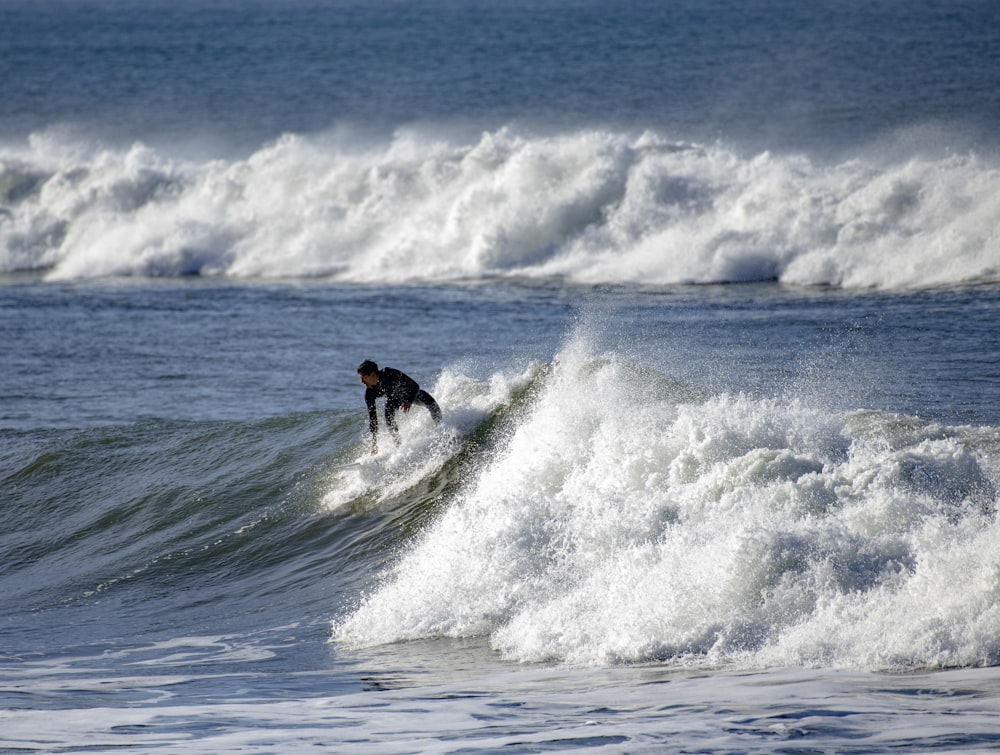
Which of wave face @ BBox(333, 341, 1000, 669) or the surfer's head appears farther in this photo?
the surfer's head

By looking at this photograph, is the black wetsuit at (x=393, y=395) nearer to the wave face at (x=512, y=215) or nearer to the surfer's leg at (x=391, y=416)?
the surfer's leg at (x=391, y=416)

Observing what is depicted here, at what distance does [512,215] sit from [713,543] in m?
18.0

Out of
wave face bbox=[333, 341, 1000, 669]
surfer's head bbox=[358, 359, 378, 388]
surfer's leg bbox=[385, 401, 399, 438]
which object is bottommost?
wave face bbox=[333, 341, 1000, 669]

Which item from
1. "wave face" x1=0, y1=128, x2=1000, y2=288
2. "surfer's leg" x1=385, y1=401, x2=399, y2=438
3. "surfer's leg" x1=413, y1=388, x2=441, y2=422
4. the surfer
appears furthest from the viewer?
"wave face" x1=0, y1=128, x2=1000, y2=288

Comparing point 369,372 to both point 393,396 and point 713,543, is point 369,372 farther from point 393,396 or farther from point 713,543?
point 713,543

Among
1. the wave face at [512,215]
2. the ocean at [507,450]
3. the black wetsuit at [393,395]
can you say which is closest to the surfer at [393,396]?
the black wetsuit at [393,395]

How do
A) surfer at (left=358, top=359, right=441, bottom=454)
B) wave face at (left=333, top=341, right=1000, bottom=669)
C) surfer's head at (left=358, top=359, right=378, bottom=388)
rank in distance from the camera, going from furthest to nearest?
surfer at (left=358, top=359, right=441, bottom=454) → surfer's head at (left=358, top=359, right=378, bottom=388) → wave face at (left=333, top=341, right=1000, bottom=669)

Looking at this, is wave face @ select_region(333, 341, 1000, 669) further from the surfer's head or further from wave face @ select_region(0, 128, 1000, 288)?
wave face @ select_region(0, 128, 1000, 288)

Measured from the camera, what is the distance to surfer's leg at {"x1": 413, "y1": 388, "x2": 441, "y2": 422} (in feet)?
40.1

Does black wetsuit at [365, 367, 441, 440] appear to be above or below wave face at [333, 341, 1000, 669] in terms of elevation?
above

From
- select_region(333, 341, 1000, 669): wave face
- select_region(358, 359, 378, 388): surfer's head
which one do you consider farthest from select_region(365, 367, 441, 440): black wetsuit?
select_region(333, 341, 1000, 669): wave face

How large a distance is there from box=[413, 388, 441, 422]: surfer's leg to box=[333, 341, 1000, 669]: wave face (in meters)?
1.05

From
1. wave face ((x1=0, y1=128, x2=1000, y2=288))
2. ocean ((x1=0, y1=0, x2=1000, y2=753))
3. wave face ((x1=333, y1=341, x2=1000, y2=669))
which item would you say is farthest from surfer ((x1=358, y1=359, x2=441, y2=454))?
wave face ((x1=0, y1=128, x2=1000, y2=288))

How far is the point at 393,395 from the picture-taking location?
12070 mm
